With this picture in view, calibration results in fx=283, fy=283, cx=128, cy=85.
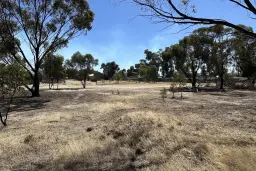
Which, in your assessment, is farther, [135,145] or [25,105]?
[25,105]

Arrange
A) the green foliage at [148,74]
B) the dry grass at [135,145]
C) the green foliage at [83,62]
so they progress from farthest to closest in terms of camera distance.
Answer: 1. the green foliage at [148,74]
2. the green foliage at [83,62]
3. the dry grass at [135,145]

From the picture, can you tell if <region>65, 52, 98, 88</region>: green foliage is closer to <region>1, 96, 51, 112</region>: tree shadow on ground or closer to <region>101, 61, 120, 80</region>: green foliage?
<region>1, 96, 51, 112</region>: tree shadow on ground

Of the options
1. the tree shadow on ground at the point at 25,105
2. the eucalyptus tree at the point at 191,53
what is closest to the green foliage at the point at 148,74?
the eucalyptus tree at the point at 191,53

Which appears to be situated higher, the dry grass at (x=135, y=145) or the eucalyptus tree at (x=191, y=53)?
the eucalyptus tree at (x=191, y=53)

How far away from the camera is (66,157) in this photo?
724 centimetres

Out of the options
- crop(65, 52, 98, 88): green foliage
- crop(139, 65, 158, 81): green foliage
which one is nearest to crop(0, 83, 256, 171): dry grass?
crop(65, 52, 98, 88): green foliage

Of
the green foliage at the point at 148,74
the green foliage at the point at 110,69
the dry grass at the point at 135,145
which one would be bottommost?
the dry grass at the point at 135,145

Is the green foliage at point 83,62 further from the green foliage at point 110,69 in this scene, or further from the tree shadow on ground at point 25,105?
the green foliage at point 110,69

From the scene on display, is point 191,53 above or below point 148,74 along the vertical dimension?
above

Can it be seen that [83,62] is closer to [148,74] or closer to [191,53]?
[191,53]

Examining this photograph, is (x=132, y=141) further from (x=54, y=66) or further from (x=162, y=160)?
(x=54, y=66)

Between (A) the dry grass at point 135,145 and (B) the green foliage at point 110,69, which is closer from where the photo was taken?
(A) the dry grass at point 135,145

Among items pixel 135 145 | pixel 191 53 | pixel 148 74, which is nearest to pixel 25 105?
pixel 135 145

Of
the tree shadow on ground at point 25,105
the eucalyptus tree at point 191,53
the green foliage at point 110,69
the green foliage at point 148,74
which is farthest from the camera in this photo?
the green foliage at point 110,69
